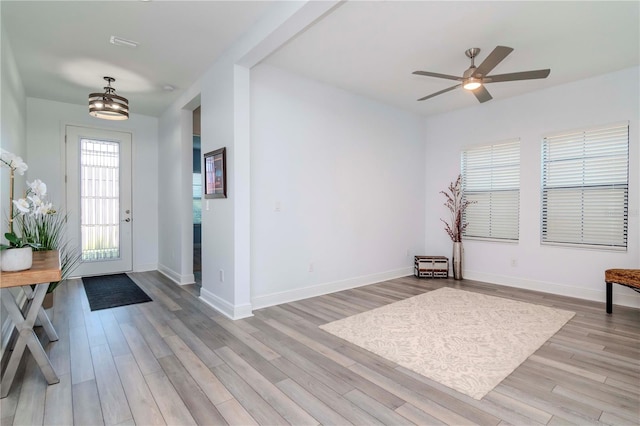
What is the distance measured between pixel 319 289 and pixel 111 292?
2852mm

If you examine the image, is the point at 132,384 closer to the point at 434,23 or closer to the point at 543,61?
the point at 434,23

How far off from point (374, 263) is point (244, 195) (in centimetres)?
252

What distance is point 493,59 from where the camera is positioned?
9.31 feet

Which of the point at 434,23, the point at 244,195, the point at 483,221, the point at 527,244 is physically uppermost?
the point at 434,23

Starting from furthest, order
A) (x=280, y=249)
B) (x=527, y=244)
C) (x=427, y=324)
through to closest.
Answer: (x=527, y=244)
(x=280, y=249)
(x=427, y=324)

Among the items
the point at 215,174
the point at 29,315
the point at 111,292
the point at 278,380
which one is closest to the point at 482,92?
the point at 215,174

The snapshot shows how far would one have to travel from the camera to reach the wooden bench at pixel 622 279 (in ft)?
10.8

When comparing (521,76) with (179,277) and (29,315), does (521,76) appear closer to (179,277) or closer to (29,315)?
(29,315)

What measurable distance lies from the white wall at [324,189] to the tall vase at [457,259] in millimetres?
710

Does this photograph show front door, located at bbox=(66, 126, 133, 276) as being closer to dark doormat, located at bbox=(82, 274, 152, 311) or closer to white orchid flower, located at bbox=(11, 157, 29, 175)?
dark doormat, located at bbox=(82, 274, 152, 311)

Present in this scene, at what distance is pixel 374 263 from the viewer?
5.02m

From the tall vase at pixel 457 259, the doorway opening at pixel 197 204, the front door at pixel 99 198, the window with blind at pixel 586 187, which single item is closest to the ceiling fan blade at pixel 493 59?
the window with blind at pixel 586 187

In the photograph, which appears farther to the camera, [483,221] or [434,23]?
[483,221]

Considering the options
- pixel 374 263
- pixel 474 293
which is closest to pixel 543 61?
pixel 474 293
